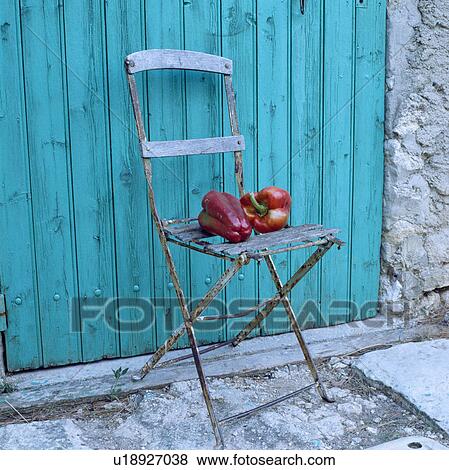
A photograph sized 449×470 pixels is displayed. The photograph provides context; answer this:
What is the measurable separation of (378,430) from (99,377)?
3.64 ft

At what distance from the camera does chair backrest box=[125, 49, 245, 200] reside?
Result: 2428 millimetres

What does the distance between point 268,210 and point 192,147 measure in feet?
1.30

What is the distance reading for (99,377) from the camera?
8.85 feet

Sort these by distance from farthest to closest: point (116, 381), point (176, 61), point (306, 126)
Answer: point (306, 126) < point (116, 381) < point (176, 61)

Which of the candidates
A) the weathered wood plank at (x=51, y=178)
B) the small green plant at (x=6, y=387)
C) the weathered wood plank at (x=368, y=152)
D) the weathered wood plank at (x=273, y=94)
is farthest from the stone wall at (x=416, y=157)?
the small green plant at (x=6, y=387)

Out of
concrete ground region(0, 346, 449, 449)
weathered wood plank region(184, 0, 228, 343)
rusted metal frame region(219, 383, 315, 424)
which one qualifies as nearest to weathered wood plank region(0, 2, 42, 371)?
concrete ground region(0, 346, 449, 449)

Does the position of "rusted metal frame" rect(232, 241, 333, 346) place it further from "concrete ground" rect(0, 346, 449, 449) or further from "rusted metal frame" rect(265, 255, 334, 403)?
"concrete ground" rect(0, 346, 449, 449)

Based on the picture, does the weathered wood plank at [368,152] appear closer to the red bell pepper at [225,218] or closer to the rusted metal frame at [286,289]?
the rusted metal frame at [286,289]

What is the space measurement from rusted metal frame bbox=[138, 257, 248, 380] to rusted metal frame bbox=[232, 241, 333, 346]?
0.20 meters

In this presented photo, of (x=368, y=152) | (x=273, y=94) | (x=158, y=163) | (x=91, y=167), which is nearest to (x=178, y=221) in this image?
(x=158, y=163)

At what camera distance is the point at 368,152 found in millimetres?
3088

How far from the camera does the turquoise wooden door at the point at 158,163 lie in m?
2.54

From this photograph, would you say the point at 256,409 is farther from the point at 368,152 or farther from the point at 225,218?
the point at 368,152

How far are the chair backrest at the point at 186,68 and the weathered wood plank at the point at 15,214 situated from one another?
1.46 feet
